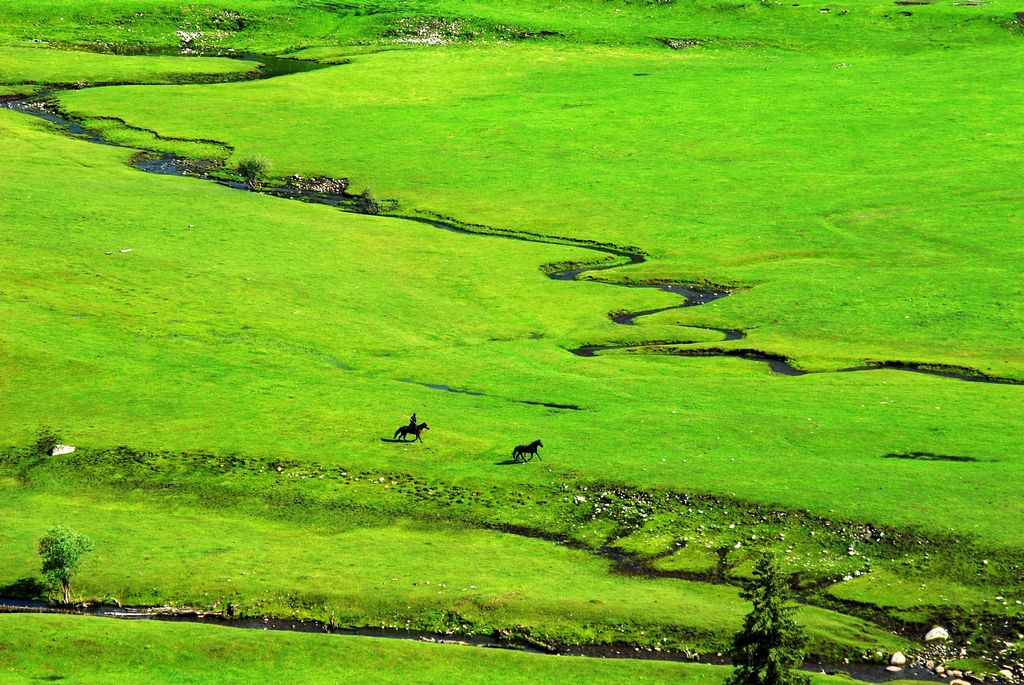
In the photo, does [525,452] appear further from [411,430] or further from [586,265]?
[586,265]

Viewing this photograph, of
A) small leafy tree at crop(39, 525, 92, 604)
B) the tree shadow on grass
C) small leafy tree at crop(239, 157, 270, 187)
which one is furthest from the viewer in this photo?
small leafy tree at crop(239, 157, 270, 187)

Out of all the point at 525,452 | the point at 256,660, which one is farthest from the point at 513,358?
the point at 256,660

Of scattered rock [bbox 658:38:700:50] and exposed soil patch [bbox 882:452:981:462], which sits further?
scattered rock [bbox 658:38:700:50]

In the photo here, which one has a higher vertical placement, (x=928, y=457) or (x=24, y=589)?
(x=928, y=457)

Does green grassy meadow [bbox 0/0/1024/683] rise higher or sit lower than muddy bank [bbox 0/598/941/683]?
higher

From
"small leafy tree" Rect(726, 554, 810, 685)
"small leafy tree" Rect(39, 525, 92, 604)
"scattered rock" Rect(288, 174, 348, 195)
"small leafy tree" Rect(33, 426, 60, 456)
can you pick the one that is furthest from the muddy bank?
"scattered rock" Rect(288, 174, 348, 195)

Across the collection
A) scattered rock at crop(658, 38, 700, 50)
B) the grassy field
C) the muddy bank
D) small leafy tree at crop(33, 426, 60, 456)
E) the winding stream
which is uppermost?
scattered rock at crop(658, 38, 700, 50)

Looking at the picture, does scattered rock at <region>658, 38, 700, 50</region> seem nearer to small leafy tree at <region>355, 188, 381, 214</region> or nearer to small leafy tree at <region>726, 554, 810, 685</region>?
small leafy tree at <region>355, 188, 381, 214</region>
